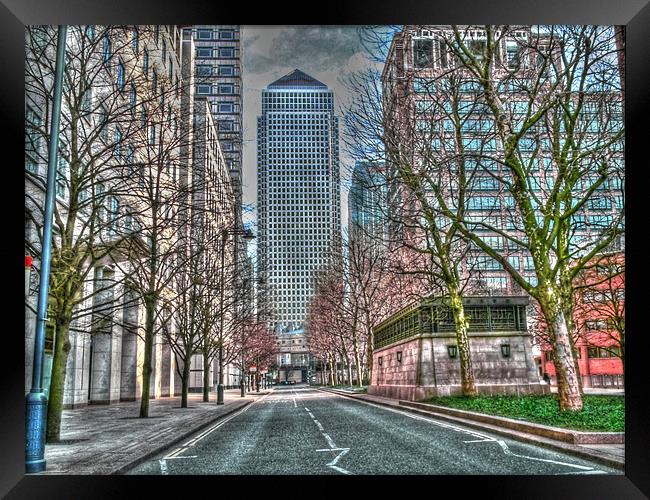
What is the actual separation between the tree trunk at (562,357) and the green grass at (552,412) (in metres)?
0.37

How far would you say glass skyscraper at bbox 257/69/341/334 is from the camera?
69000mm

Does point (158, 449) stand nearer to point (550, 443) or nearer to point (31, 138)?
point (550, 443)

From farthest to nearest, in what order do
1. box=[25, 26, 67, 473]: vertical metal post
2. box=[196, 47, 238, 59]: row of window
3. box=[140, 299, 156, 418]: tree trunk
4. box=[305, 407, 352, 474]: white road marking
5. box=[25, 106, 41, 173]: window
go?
box=[196, 47, 238, 59]: row of window, box=[140, 299, 156, 418]: tree trunk, box=[25, 106, 41, 173]: window, box=[305, 407, 352, 474]: white road marking, box=[25, 26, 67, 473]: vertical metal post

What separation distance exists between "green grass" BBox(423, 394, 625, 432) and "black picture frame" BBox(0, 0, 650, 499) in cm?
328

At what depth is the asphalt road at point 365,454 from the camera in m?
10.8

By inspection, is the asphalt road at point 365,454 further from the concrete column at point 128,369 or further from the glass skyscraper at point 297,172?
the glass skyscraper at point 297,172

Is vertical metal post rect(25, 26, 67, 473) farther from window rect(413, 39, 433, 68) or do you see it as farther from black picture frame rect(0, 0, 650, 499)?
window rect(413, 39, 433, 68)

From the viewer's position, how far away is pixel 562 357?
17.0m

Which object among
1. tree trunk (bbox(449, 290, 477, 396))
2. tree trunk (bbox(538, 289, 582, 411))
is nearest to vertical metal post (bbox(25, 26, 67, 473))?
tree trunk (bbox(538, 289, 582, 411))
